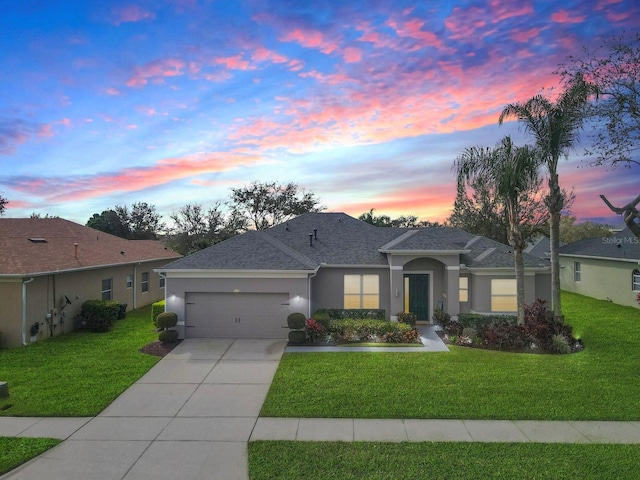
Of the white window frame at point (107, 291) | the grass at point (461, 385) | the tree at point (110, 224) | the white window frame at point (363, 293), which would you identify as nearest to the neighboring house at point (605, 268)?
the grass at point (461, 385)

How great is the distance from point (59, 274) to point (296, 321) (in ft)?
34.8

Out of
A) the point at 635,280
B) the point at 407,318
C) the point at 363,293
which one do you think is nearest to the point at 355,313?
the point at 363,293

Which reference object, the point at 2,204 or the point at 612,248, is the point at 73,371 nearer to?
the point at 612,248

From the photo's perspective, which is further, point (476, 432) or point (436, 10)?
point (436, 10)

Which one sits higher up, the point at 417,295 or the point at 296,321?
the point at 417,295

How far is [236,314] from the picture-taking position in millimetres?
15242

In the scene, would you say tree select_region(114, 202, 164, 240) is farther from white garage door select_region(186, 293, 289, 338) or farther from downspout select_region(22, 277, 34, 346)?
white garage door select_region(186, 293, 289, 338)

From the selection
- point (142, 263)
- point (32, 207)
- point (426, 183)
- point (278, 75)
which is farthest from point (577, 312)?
point (32, 207)

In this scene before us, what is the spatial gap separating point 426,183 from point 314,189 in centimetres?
2265

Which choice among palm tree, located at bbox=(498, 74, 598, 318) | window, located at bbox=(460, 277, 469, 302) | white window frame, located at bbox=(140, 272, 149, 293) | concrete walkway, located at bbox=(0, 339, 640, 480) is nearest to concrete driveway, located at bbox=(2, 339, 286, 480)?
concrete walkway, located at bbox=(0, 339, 640, 480)

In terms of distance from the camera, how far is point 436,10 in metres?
11.9

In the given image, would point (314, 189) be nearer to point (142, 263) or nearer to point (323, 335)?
point (142, 263)

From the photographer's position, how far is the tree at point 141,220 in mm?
53438

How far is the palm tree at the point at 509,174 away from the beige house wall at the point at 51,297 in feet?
59.2
